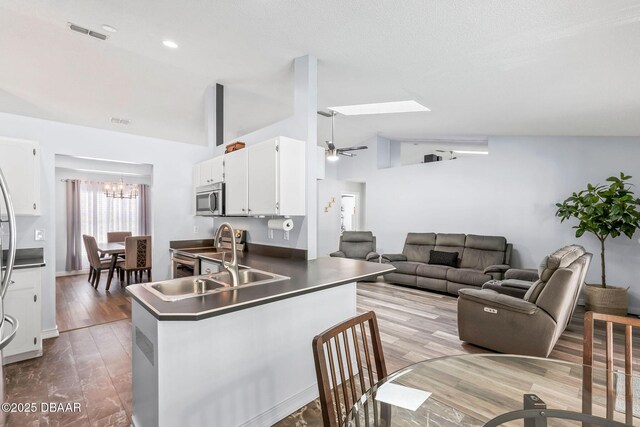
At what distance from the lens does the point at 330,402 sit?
42.3 inches

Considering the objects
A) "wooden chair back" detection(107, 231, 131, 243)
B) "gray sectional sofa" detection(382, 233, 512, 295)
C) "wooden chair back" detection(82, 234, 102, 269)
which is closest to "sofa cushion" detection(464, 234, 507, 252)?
"gray sectional sofa" detection(382, 233, 512, 295)

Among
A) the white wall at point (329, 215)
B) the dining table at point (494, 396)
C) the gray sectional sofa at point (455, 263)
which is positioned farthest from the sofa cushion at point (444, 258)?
the dining table at point (494, 396)

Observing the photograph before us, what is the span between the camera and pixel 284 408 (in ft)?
6.62

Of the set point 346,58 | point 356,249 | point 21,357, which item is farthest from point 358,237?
point 21,357

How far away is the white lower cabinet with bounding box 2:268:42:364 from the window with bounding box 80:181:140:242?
479cm

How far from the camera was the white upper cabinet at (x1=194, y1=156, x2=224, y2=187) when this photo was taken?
143 inches

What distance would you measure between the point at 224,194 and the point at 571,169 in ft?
17.1

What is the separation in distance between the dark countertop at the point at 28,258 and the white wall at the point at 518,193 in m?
6.00

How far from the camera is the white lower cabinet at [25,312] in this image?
2713 millimetres

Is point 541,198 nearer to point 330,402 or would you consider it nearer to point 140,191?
point 330,402

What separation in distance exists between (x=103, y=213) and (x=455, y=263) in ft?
25.4

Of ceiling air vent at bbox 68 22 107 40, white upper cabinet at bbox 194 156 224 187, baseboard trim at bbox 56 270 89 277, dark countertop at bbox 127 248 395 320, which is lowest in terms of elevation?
baseboard trim at bbox 56 270 89 277

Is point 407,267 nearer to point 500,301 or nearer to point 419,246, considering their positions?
point 419,246

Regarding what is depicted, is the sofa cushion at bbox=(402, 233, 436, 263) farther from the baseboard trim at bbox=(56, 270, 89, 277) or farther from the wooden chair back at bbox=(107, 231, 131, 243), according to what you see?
the baseboard trim at bbox=(56, 270, 89, 277)
